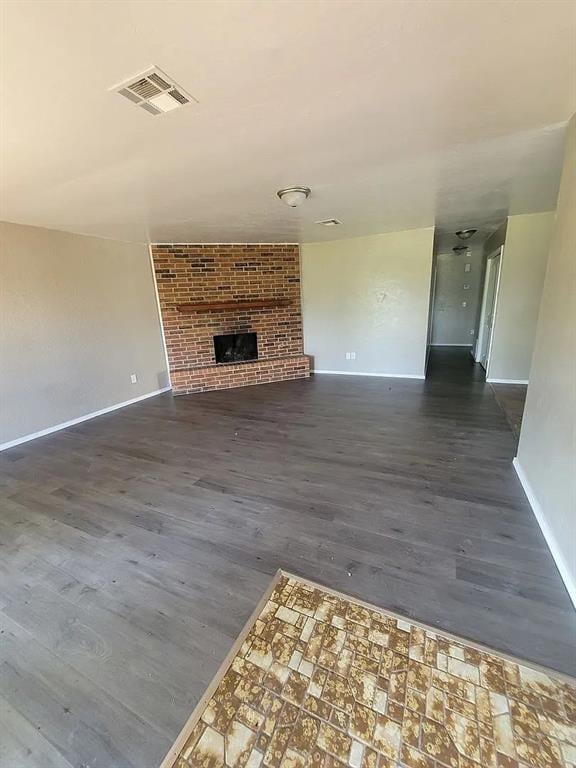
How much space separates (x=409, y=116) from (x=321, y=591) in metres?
2.46


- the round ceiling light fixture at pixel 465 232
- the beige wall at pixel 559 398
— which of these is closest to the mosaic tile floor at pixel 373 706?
the beige wall at pixel 559 398

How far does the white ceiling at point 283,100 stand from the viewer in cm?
107

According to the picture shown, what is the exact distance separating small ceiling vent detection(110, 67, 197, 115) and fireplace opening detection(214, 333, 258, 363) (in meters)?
4.10

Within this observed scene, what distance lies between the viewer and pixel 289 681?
1.28m

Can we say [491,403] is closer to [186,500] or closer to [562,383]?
[562,383]

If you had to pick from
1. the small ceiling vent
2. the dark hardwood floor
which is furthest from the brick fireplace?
the small ceiling vent

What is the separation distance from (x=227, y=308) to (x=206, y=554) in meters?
4.07

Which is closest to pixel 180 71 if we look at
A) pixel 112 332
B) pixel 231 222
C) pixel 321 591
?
pixel 321 591

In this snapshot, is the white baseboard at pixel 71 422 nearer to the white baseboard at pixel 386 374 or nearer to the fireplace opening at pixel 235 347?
Answer: the fireplace opening at pixel 235 347

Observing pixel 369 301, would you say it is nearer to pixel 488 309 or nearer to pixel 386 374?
pixel 386 374

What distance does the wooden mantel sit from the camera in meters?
5.14

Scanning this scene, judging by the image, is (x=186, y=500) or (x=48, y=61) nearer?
(x=48, y=61)

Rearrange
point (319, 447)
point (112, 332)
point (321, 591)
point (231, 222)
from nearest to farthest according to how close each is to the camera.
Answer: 1. point (321, 591)
2. point (319, 447)
3. point (231, 222)
4. point (112, 332)

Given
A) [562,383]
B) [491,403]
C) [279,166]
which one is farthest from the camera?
[491,403]
